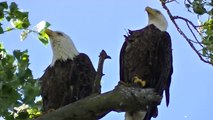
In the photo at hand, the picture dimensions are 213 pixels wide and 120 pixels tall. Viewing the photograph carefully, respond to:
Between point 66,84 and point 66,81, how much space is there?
0.03m

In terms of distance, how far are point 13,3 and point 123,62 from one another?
2392 mm

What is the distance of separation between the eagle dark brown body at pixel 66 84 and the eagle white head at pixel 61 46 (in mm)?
274

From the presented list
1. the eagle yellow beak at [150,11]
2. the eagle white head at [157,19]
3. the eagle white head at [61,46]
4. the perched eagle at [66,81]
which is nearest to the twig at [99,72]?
the perched eagle at [66,81]

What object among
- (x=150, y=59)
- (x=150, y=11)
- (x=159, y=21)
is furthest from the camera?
(x=150, y=11)

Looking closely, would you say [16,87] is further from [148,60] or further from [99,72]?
[148,60]

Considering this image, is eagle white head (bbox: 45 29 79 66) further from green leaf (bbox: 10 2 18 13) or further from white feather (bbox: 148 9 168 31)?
green leaf (bbox: 10 2 18 13)

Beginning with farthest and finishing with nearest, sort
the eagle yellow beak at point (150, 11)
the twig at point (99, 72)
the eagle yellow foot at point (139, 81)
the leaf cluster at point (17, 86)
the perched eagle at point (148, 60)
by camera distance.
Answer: the eagle yellow beak at point (150, 11) < the perched eagle at point (148, 60) < the eagle yellow foot at point (139, 81) < the twig at point (99, 72) < the leaf cluster at point (17, 86)

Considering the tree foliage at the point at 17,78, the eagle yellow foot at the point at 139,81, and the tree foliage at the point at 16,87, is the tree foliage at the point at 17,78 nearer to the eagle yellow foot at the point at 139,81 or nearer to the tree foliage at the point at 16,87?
the tree foliage at the point at 16,87

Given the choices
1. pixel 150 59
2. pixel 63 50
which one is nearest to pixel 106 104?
pixel 150 59

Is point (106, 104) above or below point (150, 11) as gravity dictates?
below


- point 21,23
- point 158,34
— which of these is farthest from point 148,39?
point 21,23

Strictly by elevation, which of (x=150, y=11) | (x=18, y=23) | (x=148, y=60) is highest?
(x=150, y=11)

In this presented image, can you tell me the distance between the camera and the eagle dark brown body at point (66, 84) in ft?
18.7

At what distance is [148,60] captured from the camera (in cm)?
592
